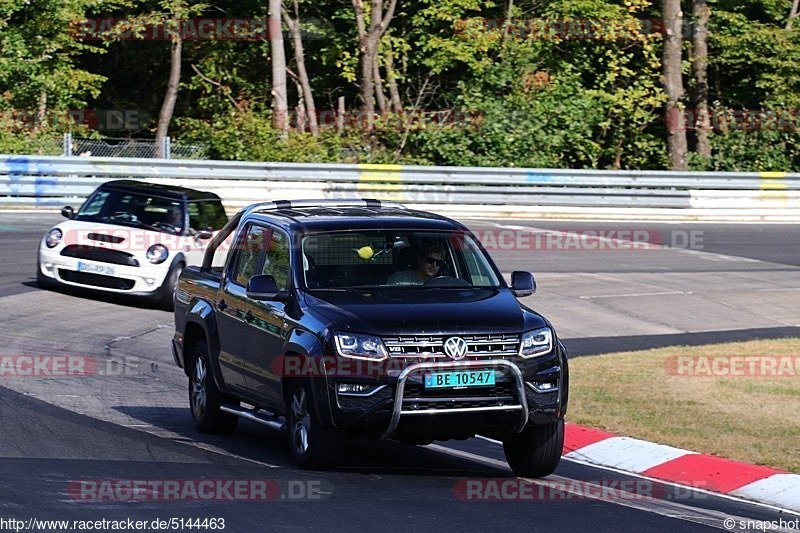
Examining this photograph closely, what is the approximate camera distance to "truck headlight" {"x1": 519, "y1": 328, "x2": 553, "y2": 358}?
829 cm

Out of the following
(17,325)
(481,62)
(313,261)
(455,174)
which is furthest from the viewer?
(481,62)

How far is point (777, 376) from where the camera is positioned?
13.4 m

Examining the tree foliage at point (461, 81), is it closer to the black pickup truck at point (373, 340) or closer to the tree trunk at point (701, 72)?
the tree trunk at point (701, 72)

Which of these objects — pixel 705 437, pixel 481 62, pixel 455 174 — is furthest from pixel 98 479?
pixel 481 62

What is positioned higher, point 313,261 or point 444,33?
point 444,33

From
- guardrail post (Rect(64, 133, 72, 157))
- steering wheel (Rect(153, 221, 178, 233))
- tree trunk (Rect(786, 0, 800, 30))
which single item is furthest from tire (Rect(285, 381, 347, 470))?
tree trunk (Rect(786, 0, 800, 30))

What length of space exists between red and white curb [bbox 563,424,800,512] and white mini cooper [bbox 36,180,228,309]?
796 cm

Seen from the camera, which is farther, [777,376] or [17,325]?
[17,325]

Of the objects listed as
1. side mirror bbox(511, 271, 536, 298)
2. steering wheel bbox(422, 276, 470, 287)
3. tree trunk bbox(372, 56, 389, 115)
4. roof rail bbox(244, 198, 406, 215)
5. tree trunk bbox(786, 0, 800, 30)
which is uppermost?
tree trunk bbox(786, 0, 800, 30)

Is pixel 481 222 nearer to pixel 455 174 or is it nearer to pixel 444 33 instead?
pixel 455 174

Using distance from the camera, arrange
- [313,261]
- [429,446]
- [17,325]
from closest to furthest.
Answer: [313,261] → [429,446] → [17,325]

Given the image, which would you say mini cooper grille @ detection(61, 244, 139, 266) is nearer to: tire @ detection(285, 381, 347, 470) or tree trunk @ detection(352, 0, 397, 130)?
tire @ detection(285, 381, 347, 470)

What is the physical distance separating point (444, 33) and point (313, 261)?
29292 mm

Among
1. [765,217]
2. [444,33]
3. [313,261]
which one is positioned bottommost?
[765,217]
